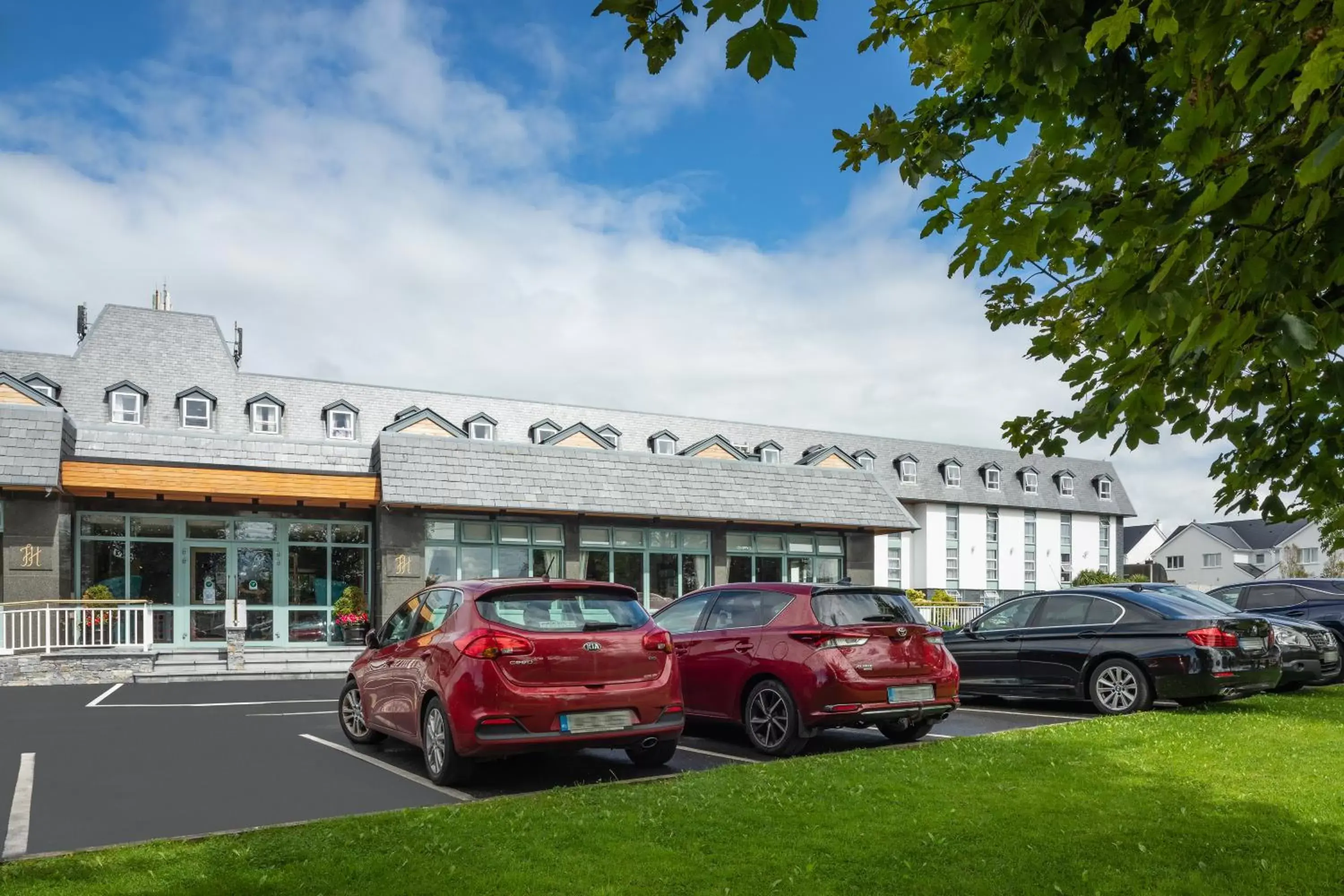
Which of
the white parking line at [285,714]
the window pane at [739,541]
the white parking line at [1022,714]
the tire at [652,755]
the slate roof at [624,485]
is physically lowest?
the white parking line at [285,714]

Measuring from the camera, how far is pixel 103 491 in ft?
72.2

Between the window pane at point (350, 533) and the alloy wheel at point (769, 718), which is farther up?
the window pane at point (350, 533)

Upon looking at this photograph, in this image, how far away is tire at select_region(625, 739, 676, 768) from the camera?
8641 millimetres

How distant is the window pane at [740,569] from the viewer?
95.2 feet

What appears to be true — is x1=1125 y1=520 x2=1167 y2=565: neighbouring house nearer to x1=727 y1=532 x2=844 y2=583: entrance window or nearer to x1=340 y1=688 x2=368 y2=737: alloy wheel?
x1=727 y1=532 x2=844 y2=583: entrance window

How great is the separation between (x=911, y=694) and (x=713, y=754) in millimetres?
1927

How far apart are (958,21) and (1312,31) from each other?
4.19ft

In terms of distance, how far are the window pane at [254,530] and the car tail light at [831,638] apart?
18.6 m

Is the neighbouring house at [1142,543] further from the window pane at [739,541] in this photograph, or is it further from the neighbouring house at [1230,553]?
the window pane at [739,541]

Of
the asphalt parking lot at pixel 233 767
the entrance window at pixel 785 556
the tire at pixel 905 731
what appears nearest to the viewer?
the asphalt parking lot at pixel 233 767

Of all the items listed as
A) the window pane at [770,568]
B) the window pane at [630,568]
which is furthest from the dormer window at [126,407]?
→ the window pane at [770,568]

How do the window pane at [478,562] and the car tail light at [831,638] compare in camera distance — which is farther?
the window pane at [478,562]

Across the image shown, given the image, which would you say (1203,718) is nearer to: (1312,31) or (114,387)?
(1312,31)

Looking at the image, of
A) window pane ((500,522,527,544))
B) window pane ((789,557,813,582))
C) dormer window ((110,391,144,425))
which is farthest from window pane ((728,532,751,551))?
dormer window ((110,391,144,425))
